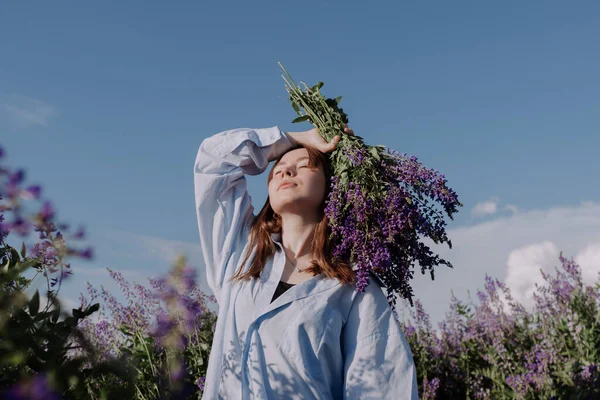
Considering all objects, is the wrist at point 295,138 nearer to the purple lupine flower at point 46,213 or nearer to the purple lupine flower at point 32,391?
the purple lupine flower at point 46,213

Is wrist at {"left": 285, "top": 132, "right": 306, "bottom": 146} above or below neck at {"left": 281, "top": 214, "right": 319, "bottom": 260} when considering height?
above

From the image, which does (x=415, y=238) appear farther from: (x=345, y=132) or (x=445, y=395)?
(x=445, y=395)

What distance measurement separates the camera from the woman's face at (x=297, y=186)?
241 cm

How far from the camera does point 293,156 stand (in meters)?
2.51

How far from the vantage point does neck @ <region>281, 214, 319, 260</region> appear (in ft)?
8.00

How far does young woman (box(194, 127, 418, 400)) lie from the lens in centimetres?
206

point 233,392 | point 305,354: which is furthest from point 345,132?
point 233,392

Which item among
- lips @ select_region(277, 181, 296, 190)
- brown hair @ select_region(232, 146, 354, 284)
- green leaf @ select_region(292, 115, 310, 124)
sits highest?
green leaf @ select_region(292, 115, 310, 124)

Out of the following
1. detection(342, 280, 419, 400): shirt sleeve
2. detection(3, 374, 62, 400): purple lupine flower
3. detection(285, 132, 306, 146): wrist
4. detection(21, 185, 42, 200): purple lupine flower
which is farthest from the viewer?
detection(285, 132, 306, 146): wrist

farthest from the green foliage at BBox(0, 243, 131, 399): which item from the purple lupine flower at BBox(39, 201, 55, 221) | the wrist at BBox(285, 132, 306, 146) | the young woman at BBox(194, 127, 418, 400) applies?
the wrist at BBox(285, 132, 306, 146)

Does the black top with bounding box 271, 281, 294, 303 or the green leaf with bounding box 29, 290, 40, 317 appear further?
the black top with bounding box 271, 281, 294, 303

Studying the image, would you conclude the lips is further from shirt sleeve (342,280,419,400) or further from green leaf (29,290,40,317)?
green leaf (29,290,40,317)

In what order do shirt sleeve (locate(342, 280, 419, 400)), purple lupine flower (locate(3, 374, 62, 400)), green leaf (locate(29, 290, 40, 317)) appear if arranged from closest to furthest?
purple lupine flower (locate(3, 374, 62, 400)) < green leaf (locate(29, 290, 40, 317)) < shirt sleeve (locate(342, 280, 419, 400))

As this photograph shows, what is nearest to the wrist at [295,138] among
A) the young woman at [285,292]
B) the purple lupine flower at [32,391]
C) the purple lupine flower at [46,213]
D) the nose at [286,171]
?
the young woman at [285,292]
